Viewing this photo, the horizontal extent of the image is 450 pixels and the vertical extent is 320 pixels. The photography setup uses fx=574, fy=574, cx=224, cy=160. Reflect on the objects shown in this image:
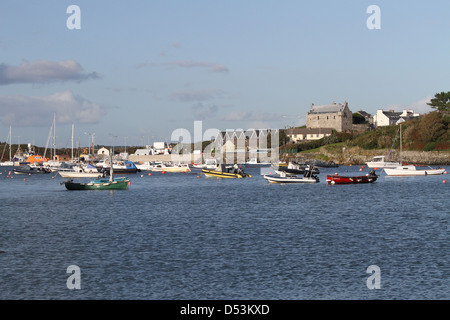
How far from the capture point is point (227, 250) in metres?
28.8

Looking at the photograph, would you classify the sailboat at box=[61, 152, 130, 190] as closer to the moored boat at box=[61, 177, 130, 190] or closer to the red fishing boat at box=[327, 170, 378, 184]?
the moored boat at box=[61, 177, 130, 190]

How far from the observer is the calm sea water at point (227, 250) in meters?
21.3

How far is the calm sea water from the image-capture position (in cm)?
2130

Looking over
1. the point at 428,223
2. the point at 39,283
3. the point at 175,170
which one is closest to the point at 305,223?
the point at 428,223

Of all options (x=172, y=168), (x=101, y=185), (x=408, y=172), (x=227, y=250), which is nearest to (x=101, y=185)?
(x=101, y=185)

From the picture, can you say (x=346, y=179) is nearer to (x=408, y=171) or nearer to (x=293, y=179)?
(x=293, y=179)

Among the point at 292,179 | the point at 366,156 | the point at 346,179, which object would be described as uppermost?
the point at 366,156

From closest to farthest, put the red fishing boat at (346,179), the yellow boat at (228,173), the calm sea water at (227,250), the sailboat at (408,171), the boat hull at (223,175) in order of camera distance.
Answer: the calm sea water at (227,250), the red fishing boat at (346,179), the boat hull at (223,175), the yellow boat at (228,173), the sailboat at (408,171)

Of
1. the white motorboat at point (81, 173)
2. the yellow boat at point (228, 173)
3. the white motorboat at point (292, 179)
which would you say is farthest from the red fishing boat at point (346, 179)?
the white motorboat at point (81, 173)

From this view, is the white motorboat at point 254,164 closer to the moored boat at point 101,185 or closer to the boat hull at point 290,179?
the boat hull at point 290,179

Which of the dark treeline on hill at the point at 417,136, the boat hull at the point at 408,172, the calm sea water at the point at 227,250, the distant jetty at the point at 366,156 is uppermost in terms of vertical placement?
the dark treeline on hill at the point at 417,136

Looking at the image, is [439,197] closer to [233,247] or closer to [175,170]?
[233,247]

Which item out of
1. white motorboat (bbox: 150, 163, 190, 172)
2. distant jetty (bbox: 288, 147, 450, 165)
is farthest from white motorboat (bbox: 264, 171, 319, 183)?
distant jetty (bbox: 288, 147, 450, 165)

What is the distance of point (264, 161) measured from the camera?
192750 mm
